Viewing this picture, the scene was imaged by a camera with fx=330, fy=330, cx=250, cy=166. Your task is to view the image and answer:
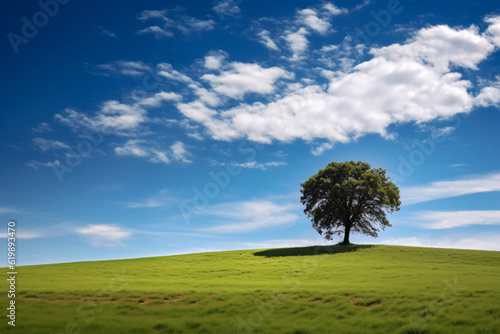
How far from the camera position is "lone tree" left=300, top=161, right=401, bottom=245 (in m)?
54.4

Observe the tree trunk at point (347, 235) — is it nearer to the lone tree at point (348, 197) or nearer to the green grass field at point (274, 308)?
the lone tree at point (348, 197)

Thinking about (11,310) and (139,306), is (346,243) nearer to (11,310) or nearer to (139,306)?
(139,306)

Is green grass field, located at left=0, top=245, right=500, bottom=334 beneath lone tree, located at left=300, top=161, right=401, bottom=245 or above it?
beneath

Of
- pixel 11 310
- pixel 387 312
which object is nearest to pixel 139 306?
pixel 11 310

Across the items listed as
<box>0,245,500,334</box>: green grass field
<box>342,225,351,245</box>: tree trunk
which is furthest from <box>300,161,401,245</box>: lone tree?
<box>0,245,500,334</box>: green grass field

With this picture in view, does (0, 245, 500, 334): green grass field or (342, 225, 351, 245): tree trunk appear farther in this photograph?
(342, 225, 351, 245): tree trunk

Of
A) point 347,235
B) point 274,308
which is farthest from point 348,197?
point 274,308

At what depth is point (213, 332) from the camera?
13.6 meters

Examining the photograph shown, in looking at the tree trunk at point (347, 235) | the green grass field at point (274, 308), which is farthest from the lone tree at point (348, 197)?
the green grass field at point (274, 308)

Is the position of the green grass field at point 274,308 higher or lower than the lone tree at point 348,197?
lower

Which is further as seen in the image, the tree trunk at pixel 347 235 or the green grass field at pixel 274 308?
the tree trunk at pixel 347 235

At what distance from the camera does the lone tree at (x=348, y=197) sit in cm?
5441

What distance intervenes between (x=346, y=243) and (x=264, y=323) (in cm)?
4631

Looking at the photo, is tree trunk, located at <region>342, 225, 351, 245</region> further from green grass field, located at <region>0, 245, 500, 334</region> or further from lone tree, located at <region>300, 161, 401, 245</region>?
green grass field, located at <region>0, 245, 500, 334</region>
